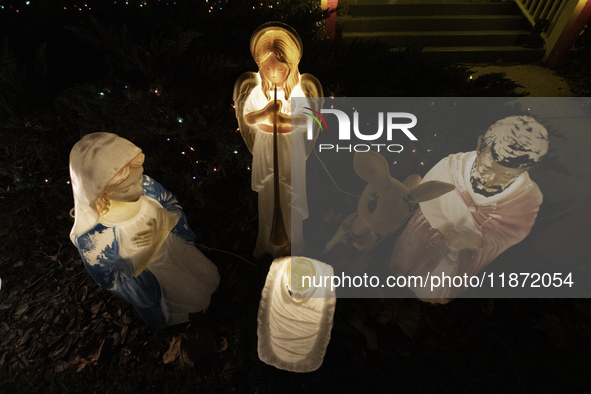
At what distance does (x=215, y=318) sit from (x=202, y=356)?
182 mm

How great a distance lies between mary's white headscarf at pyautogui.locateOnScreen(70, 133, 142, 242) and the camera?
1.12m

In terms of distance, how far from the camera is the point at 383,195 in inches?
56.8

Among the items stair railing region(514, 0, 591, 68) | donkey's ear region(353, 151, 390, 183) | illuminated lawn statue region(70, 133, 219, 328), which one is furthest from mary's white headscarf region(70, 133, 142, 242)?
stair railing region(514, 0, 591, 68)

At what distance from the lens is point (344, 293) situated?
5.94 ft

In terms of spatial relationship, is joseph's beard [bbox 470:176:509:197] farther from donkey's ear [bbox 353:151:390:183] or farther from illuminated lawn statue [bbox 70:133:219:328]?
illuminated lawn statue [bbox 70:133:219:328]

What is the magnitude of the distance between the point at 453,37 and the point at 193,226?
4.90m

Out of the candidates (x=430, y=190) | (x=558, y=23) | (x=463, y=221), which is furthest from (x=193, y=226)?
(x=558, y=23)

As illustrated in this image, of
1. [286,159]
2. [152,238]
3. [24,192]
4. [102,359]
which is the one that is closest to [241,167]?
[286,159]

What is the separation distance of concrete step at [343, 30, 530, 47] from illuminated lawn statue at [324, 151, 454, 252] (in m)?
4.20

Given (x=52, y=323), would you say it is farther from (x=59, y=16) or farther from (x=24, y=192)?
(x=59, y=16)

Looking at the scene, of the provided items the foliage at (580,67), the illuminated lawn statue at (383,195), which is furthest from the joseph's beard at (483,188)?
the foliage at (580,67)

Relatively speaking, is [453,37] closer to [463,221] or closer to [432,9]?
[432,9]

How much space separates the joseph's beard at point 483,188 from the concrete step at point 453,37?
4.20 m

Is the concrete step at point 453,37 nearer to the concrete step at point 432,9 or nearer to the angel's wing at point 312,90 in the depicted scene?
the concrete step at point 432,9
